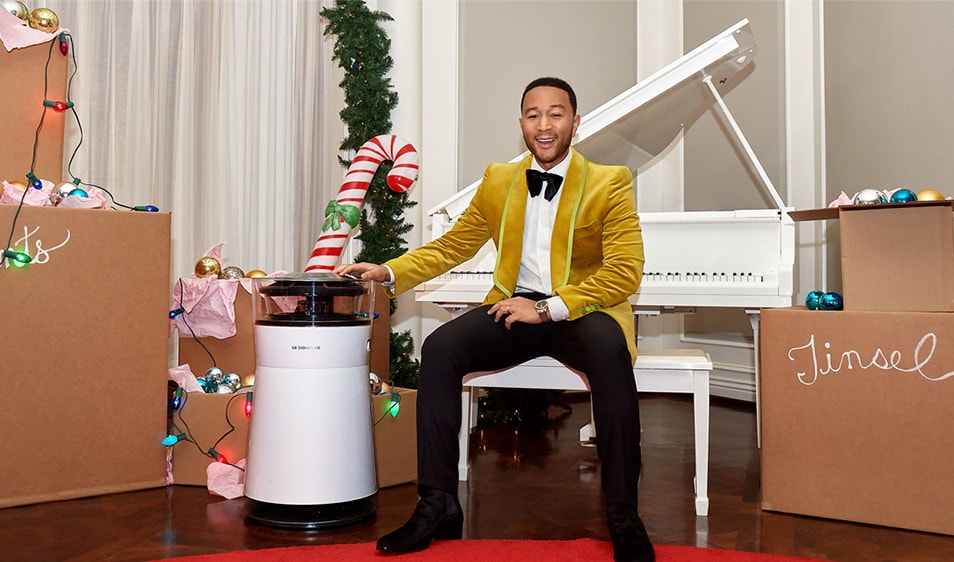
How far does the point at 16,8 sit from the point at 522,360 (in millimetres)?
1782

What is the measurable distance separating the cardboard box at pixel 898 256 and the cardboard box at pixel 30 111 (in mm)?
2314

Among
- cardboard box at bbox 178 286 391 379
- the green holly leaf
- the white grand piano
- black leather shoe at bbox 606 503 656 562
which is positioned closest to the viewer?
black leather shoe at bbox 606 503 656 562

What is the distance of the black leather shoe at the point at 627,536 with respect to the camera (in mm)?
1705

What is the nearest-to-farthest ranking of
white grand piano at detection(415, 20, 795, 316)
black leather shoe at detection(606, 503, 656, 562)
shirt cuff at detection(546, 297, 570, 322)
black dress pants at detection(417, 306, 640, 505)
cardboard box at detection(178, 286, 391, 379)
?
black leather shoe at detection(606, 503, 656, 562) → black dress pants at detection(417, 306, 640, 505) → shirt cuff at detection(546, 297, 570, 322) → cardboard box at detection(178, 286, 391, 379) → white grand piano at detection(415, 20, 795, 316)

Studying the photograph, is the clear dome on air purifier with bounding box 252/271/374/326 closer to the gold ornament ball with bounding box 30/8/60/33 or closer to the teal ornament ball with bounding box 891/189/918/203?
the gold ornament ball with bounding box 30/8/60/33

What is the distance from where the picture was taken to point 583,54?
4.56 m

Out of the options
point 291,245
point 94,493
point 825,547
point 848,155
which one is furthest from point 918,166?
point 94,493

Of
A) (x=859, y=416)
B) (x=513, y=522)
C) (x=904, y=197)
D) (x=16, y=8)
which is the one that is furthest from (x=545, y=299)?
(x=16, y=8)

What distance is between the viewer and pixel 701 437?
2240 mm

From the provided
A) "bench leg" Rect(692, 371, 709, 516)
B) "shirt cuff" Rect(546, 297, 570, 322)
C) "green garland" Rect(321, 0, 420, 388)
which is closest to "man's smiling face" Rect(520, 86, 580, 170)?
"shirt cuff" Rect(546, 297, 570, 322)

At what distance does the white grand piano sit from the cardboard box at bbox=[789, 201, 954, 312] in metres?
0.51

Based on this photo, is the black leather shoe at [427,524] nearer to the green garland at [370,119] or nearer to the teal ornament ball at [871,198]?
the teal ornament ball at [871,198]

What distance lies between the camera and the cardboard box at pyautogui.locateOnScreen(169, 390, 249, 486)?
244 centimetres

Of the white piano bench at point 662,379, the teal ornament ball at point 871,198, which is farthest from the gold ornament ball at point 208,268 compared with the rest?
the teal ornament ball at point 871,198
